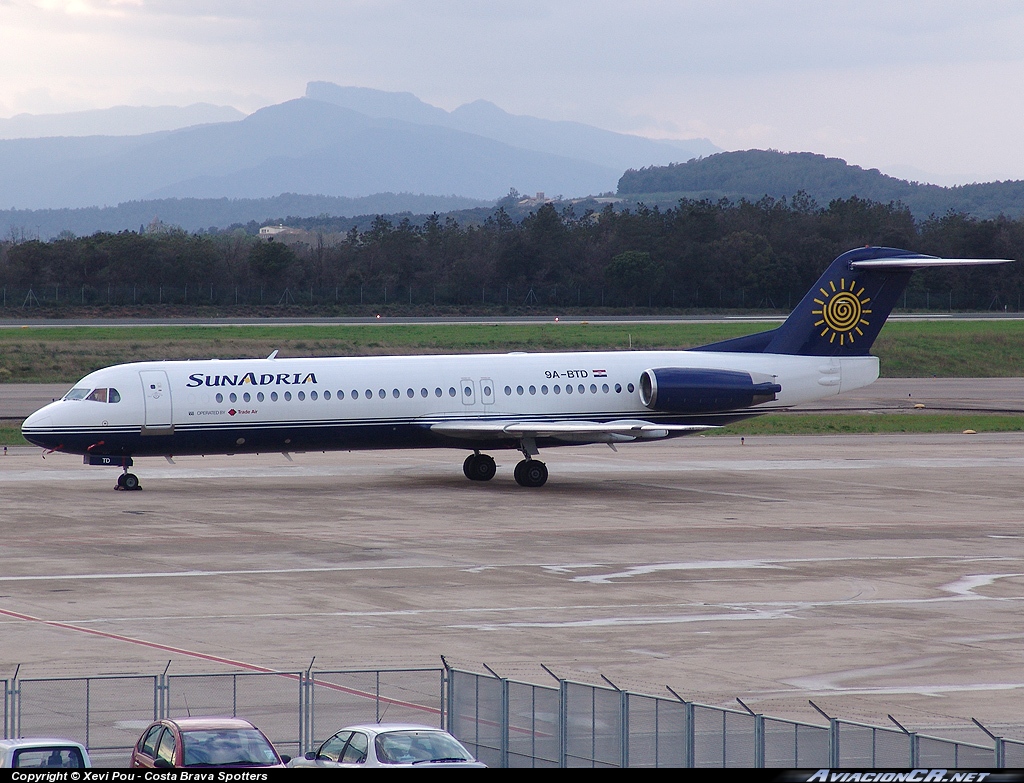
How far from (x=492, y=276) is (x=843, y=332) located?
8534 centimetres

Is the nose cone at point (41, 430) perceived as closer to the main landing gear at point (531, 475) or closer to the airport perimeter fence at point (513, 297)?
the main landing gear at point (531, 475)

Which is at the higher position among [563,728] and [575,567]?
[563,728]

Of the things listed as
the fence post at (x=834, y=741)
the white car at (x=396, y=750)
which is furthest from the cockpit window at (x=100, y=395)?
the fence post at (x=834, y=741)

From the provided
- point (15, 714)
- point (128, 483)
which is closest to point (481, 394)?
point (128, 483)

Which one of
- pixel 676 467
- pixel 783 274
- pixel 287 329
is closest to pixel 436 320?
pixel 287 329

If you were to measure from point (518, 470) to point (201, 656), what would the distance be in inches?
738

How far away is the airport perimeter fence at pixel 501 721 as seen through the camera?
1263 centimetres

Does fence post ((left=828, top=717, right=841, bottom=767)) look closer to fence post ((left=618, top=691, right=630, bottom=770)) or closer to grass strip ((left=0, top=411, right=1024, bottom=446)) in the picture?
fence post ((left=618, top=691, right=630, bottom=770))

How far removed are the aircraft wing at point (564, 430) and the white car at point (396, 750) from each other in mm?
22660

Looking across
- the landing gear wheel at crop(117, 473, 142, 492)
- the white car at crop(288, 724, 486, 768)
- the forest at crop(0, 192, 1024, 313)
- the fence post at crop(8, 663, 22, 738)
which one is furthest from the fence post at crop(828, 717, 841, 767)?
A: the forest at crop(0, 192, 1024, 313)

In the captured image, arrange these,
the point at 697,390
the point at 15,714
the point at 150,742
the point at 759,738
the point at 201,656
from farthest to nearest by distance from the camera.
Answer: the point at 697,390 → the point at 201,656 → the point at 15,714 → the point at 150,742 → the point at 759,738

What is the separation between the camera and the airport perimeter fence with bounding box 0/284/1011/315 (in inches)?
4439

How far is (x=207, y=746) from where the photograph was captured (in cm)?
1238

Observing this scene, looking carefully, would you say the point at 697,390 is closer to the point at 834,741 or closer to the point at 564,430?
the point at 564,430
